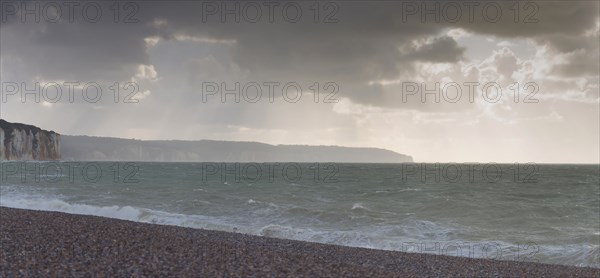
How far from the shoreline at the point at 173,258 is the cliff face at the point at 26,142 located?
153 metres

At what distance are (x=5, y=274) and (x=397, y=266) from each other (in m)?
9.90

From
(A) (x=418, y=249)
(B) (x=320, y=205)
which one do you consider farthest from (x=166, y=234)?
(B) (x=320, y=205)

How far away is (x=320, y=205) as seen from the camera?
38.2 m

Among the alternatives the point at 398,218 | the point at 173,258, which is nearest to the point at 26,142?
the point at 398,218

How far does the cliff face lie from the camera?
14975 centimetres

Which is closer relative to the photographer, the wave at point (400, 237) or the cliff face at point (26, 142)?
the wave at point (400, 237)

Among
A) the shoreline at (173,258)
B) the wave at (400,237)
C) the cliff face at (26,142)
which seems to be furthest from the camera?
the cliff face at (26,142)

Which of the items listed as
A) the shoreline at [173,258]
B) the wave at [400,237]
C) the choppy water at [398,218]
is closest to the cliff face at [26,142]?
the choppy water at [398,218]

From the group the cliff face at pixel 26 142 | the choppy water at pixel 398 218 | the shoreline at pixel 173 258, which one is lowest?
the choppy water at pixel 398 218

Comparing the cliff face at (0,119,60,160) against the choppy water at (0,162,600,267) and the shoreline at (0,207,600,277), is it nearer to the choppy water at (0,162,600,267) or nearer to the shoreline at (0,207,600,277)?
the choppy water at (0,162,600,267)

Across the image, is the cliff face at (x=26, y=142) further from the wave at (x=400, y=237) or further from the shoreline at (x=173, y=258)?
the shoreline at (x=173, y=258)

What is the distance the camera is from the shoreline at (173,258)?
10406 mm

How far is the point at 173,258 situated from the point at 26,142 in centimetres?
17303

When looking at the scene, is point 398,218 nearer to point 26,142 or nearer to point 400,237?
point 400,237
